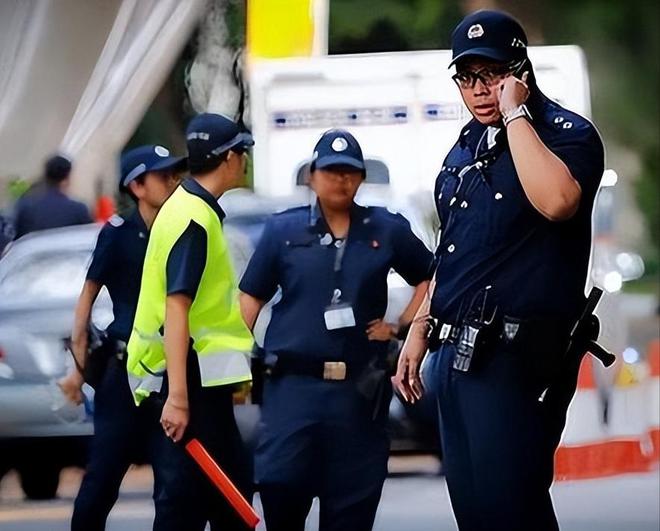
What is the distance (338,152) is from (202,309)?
0.70 metres

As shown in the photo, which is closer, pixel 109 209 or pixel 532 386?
pixel 532 386

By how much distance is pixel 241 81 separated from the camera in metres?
5.35

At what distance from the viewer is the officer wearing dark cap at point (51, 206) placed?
5.31 metres

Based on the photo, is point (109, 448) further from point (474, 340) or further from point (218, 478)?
point (474, 340)

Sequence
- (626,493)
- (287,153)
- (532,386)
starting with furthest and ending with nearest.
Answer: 1. (626,493)
2. (287,153)
3. (532,386)

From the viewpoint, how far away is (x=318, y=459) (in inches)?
196

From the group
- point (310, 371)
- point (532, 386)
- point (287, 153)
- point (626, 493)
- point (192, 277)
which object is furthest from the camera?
point (626, 493)

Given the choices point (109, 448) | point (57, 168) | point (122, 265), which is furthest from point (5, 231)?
point (109, 448)

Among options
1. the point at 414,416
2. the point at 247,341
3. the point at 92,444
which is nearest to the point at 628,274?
the point at 414,416

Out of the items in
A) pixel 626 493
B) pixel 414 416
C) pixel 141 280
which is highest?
pixel 141 280

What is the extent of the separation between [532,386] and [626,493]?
7.78ft

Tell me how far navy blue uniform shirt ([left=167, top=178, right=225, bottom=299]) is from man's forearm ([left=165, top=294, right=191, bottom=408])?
0.09 feet

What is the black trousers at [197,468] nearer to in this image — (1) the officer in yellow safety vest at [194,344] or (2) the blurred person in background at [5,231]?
(1) the officer in yellow safety vest at [194,344]

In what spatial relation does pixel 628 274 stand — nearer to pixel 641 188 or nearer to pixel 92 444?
pixel 641 188
